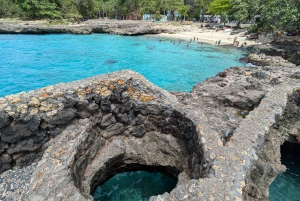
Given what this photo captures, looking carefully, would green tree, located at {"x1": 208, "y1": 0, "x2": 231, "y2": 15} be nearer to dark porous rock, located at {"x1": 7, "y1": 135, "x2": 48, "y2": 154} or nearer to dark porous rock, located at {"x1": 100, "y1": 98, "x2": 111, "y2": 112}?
dark porous rock, located at {"x1": 100, "y1": 98, "x2": 111, "y2": 112}

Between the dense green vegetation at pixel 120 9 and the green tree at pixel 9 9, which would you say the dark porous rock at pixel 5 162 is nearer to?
the dense green vegetation at pixel 120 9

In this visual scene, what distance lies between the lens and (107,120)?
8.44 meters

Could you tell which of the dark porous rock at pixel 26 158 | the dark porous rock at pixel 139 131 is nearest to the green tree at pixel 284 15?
the dark porous rock at pixel 139 131

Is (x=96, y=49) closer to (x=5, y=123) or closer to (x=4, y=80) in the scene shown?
(x=4, y=80)

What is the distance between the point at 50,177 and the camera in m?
5.23

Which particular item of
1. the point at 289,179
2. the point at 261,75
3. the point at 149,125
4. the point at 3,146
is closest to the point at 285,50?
the point at 261,75

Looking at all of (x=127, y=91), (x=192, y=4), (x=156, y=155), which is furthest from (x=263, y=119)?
(x=192, y=4)

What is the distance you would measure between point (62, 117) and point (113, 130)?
245 cm

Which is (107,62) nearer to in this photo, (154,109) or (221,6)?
(154,109)

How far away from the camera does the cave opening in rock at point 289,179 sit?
8992mm

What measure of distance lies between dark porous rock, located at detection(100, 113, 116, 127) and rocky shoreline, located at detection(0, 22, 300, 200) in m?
0.05

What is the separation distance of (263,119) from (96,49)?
121ft

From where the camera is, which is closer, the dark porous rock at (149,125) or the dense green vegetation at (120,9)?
the dark porous rock at (149,125)

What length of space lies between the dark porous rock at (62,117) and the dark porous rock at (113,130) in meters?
1.76
